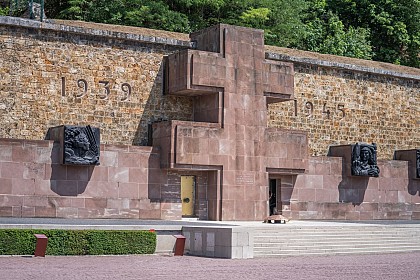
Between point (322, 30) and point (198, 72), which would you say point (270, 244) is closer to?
point (198, 72)

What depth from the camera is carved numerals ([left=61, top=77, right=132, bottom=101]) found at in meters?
27.9

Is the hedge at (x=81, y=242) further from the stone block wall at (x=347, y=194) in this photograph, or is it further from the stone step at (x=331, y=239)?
the stone block wall at (x=347, y=194)

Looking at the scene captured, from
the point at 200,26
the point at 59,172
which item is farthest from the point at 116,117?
the point at 200,26

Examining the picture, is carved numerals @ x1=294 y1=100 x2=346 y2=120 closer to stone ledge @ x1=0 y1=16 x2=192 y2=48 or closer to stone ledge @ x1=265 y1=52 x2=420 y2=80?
stone ledge @ x1=265 y1=52 x2=420 y2=80

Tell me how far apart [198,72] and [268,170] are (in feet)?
14.6

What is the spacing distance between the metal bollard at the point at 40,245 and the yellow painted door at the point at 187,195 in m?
10.8

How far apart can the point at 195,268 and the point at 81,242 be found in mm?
3282

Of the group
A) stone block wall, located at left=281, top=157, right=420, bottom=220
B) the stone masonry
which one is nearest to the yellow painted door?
the stone masonry

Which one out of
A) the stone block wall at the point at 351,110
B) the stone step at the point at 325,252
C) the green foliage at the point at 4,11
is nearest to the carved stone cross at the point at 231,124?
the stone block wall at the point at 351,110

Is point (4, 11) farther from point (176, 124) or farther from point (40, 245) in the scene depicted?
point (40, 245)

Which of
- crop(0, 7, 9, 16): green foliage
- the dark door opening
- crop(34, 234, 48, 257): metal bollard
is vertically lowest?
crop(34, 234, 48, 257): metal bollard

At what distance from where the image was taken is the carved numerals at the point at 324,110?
32.9m

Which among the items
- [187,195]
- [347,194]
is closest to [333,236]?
[187,195]

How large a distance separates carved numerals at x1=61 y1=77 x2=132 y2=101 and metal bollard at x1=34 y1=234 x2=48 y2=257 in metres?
9.41
